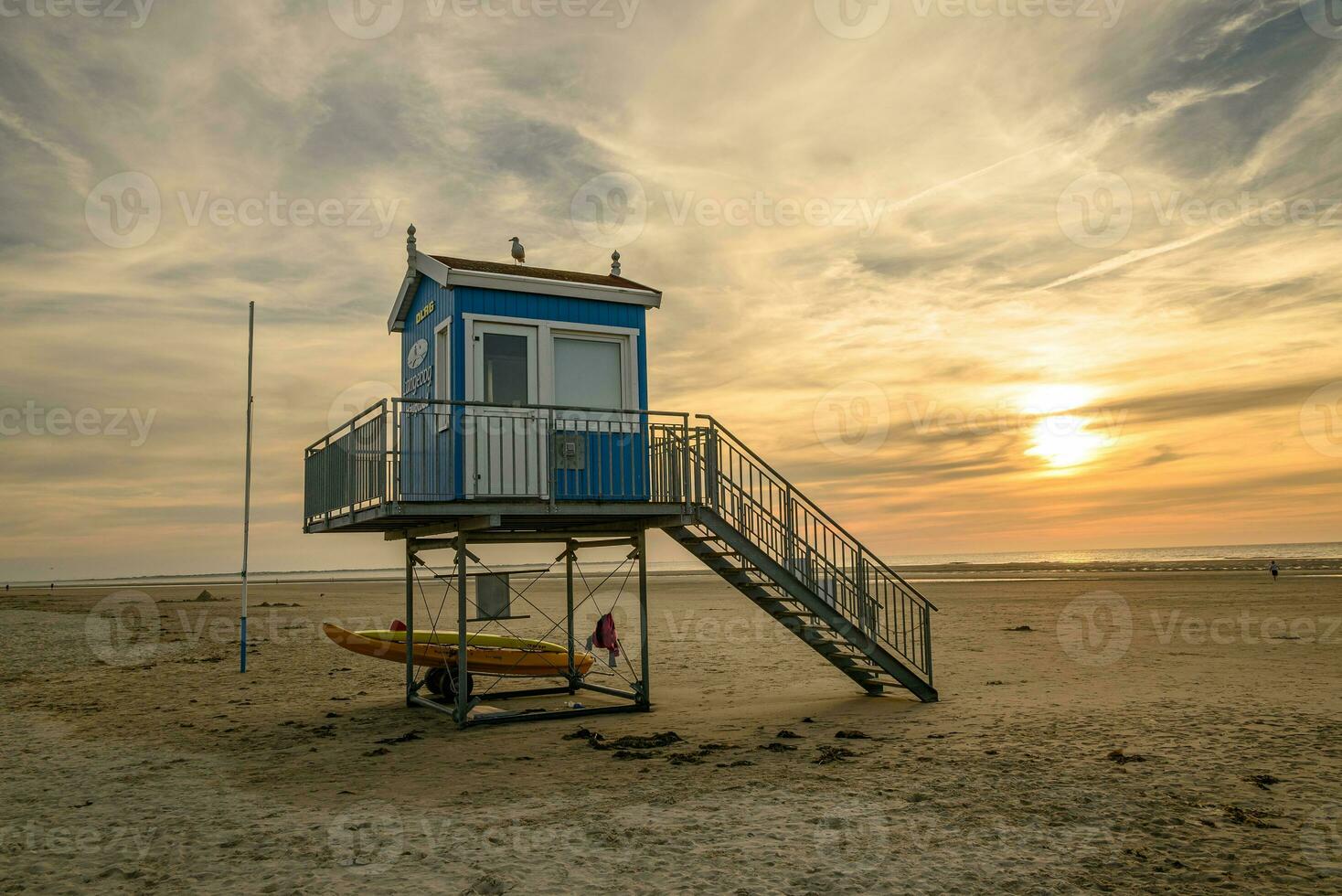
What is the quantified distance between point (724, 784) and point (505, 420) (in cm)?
589

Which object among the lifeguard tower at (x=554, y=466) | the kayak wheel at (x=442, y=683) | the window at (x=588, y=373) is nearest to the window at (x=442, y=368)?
the lifeguard tower at (x=554, y=466)

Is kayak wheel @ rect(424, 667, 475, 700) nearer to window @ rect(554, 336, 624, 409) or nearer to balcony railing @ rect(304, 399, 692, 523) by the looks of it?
balcony railing @ rect(304, 399, 692, 523)

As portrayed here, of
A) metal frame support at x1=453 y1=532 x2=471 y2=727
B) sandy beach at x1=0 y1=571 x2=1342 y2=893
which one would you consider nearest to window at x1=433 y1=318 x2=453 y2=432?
metal frame support at x1=453 y1=532 x2=471 y2=727

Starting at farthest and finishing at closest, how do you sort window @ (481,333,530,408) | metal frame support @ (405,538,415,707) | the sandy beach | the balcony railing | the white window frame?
1. metal frame support @ (405,538,415,707)
2. window @ (481,333,530,408)
3. the white window frame
4. the balcony railing
5. the sandy beach

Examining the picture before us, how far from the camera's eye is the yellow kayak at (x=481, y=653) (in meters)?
16.5

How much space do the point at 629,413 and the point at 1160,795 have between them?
815 cm

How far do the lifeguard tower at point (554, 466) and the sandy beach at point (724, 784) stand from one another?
179 cm

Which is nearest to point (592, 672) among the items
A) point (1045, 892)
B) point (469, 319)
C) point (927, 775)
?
point (469, 319)

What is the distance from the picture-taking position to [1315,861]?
7.23 meters

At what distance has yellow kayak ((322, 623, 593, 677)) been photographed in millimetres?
16531

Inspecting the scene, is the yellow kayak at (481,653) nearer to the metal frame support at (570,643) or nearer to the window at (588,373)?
the metal frame support at (570,643)

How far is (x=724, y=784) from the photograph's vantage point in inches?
400

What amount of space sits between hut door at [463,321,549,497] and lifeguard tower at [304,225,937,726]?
0.08 ft

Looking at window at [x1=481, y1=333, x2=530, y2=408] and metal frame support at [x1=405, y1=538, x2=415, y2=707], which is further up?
window at [x1=481, y1=333, x2=530, y2=408]
